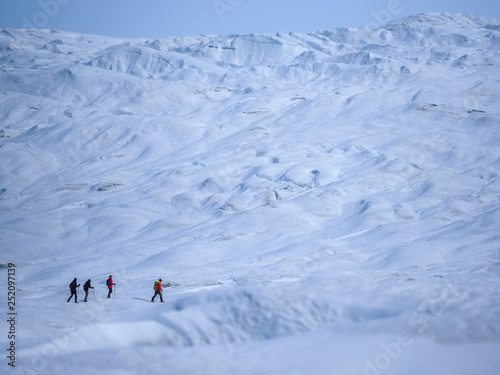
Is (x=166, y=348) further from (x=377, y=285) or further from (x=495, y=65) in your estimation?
(x=495, y=65)

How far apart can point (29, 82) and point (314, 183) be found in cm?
4960

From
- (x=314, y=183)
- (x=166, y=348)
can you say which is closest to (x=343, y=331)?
(x=166, y=348)

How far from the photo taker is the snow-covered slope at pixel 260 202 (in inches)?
353

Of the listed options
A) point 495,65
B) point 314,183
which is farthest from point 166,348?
point 495,65

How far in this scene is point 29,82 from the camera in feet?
220

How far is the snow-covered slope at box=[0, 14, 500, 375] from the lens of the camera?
29.4 feet

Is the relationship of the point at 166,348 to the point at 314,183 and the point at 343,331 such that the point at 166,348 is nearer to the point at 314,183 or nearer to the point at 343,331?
the point at 343,331

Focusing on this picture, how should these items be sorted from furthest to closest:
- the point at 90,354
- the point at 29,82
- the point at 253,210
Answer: the point at 29,82, the point at 253,210, the point at 90,354

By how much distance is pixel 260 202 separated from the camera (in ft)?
115

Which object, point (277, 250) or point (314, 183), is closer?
point (277, 250)

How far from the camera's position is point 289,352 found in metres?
8.62

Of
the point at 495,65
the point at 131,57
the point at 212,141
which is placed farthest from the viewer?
the point at 131,57

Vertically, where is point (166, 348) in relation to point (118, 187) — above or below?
below

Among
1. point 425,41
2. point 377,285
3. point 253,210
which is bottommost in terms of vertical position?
point 377,285
